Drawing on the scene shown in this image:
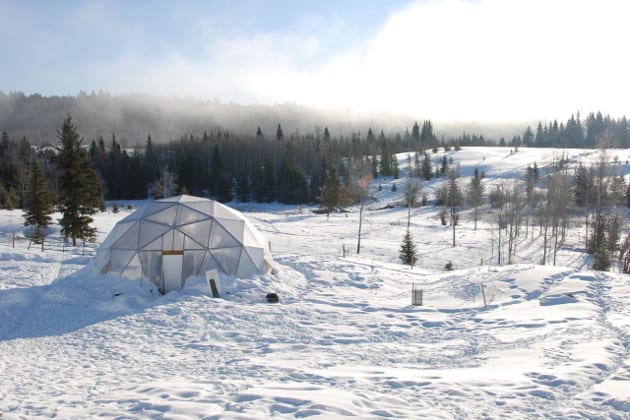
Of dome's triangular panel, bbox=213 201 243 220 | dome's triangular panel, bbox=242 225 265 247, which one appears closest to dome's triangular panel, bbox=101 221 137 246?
dome's triangular panel, bbox=213 201 243 220

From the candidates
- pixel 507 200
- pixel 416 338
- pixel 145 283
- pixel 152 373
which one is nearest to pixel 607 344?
pixel 416 338

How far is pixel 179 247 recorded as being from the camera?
16.3m

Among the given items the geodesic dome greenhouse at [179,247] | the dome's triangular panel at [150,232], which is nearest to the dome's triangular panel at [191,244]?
the geodesic dome greenhouse at [179,247]

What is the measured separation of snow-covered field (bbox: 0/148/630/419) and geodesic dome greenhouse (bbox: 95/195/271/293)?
2.85 feet

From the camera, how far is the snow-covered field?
6.49m

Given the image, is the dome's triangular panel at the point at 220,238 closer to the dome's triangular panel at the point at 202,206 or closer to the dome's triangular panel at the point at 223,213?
the dome's triangular panel at the point at 223,213

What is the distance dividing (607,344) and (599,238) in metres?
24.9

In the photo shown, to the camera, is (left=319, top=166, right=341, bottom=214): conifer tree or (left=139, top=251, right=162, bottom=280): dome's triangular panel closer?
(left=139, top=251, right=162, bottom=280): dome's triangular panel

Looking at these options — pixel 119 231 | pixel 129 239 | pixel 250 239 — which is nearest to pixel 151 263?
pixel 129 239

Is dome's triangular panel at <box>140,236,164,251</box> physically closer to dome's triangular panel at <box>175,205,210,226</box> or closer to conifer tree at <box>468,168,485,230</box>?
dome's triangular panel at <box>175,205,210,226</box>

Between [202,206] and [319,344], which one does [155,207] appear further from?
[319,344]

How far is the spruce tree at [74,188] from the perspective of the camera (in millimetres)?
A: 27906

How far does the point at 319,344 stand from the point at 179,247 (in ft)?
27.3

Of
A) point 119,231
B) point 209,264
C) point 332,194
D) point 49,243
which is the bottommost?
point 49,243
